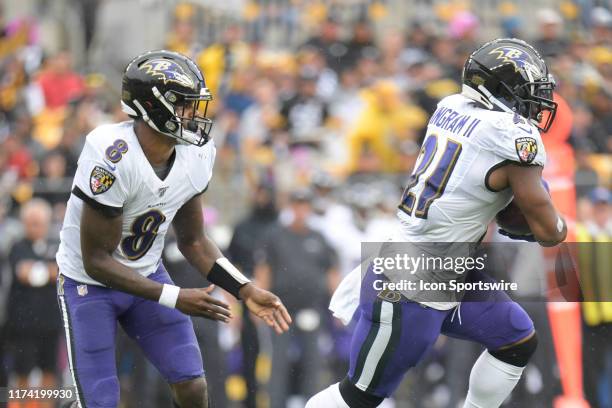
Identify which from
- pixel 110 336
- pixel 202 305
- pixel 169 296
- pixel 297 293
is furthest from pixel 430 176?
pixel 297 293

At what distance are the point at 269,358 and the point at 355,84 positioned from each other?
3326 mm

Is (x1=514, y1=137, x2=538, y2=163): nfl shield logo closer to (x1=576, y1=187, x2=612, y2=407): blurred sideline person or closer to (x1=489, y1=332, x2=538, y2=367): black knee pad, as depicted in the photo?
(x1=489, y1=332, x2=538, y2=367): black knee pad

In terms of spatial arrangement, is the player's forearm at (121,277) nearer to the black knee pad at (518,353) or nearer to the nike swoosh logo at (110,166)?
the nike swoosh logo at (110,166)

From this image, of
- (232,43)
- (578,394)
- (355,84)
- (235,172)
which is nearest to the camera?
(578,394)

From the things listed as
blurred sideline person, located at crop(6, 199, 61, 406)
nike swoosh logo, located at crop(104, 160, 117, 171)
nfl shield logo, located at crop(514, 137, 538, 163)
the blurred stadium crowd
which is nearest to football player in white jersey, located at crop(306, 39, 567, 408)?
nfl shield logo, located at crop(514, 137, 538, 163)

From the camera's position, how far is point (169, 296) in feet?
16.7

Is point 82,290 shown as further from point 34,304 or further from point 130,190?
point 34,304

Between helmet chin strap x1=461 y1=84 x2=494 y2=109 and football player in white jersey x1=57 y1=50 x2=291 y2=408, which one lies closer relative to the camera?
football player in white jersey x1=57 y1=50 x2=291 y2=408

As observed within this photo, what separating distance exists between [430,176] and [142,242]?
4.56 feet

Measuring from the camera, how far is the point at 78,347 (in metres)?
5.22

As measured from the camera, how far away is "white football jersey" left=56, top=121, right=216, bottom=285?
5027mm

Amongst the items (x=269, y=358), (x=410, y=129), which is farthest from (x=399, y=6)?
(x=269, y=358)

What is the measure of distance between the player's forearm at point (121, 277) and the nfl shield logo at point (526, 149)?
170 cm

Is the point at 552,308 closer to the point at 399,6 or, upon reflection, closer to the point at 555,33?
the point at 555,33
